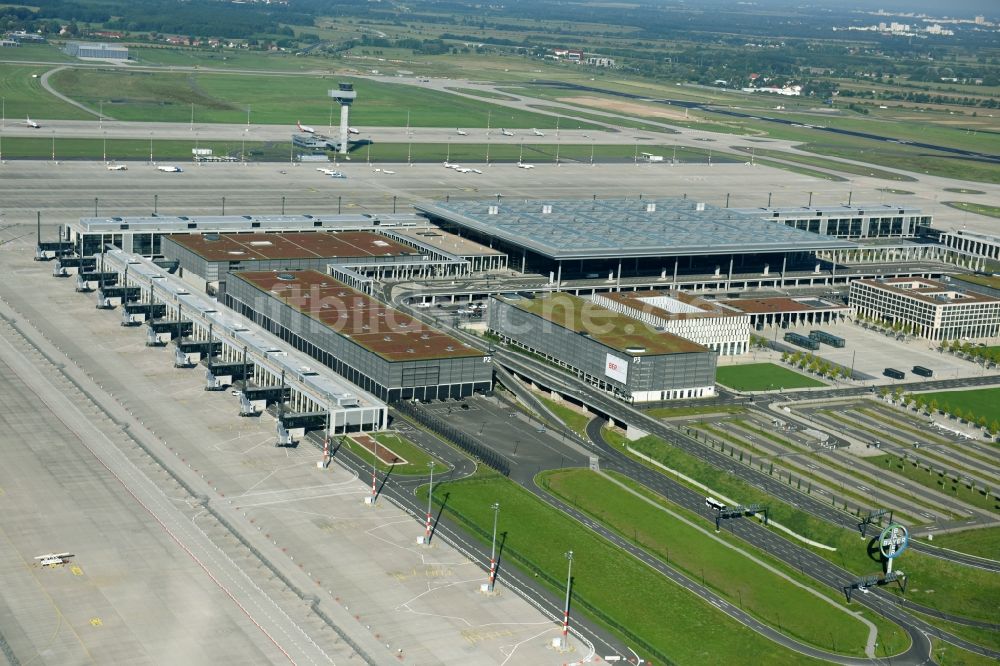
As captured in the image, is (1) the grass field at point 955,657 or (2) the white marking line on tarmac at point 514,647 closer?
(2) the white marking line on tarmac at point 514,647

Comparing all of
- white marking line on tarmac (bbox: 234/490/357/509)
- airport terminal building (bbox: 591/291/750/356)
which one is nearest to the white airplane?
white marking line on tarmac (bbox: 234/490/357/509)

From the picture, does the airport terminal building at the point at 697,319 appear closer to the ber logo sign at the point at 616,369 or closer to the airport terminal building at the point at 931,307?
the ber logo sign at the point at 616,369

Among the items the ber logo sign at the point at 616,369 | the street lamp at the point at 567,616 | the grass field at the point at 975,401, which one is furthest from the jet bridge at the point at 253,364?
the grass field at the point at 975,401

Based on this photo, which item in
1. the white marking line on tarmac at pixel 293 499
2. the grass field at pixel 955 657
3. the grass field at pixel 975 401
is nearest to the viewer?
the grass field at pixel 955 657

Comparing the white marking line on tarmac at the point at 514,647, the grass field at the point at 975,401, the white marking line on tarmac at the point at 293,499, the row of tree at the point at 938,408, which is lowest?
the white marking line on tarmac at the point at 514,647

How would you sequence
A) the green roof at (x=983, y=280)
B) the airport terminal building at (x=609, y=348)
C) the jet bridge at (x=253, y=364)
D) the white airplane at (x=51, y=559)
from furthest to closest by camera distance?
the green roof at (x=983, y=280) → the airport terminal building at (x=609, y=348) → the jet bridge at (x=253, y=364) → the white airplane at (x=51, y=559)

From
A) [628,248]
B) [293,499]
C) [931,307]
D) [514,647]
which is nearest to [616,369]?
[628,248]

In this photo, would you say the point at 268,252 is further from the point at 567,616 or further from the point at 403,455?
the point at 567,616

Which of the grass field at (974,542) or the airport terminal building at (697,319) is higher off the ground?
the airport terminal building at (697,319)
